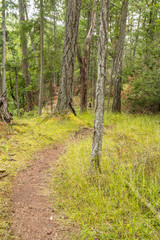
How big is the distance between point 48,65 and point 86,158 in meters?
9.68

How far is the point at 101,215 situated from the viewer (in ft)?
6.73

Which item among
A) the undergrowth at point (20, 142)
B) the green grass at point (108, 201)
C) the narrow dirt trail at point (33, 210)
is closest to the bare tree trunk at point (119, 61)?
the undergrowth at point (20, 142)

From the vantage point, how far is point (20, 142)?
4.75 m

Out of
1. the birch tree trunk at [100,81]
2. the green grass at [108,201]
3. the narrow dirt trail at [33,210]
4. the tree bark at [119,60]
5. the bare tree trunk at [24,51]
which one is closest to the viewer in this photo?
the green grass at [108,201]

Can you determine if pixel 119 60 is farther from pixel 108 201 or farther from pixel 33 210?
pixel 33 210

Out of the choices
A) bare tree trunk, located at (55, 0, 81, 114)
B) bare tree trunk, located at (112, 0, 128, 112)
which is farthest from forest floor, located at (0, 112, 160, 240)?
bare tree trunk, located at (112, 0, 128, 112)

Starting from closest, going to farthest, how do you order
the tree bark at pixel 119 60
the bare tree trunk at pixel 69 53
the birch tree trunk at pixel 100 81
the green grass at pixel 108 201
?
the green grass at pixel 108 201
the birch tree trunk at pixel 100 81
the bare tree trunk at pixel 69 53
the tree bark at pixel 119 60

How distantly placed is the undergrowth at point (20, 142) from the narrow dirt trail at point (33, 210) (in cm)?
13

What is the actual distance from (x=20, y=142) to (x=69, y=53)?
441cm

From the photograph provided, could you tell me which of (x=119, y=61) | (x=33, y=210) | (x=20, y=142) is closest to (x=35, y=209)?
(x=33, y=210)

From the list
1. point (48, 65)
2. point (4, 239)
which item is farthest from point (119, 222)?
point (48, 65)

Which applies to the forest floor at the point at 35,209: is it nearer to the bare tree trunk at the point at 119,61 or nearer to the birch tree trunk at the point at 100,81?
the birch tree trunk at the point at 100,81

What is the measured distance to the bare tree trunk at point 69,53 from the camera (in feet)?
22.2

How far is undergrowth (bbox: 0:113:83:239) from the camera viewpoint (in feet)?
8.32
